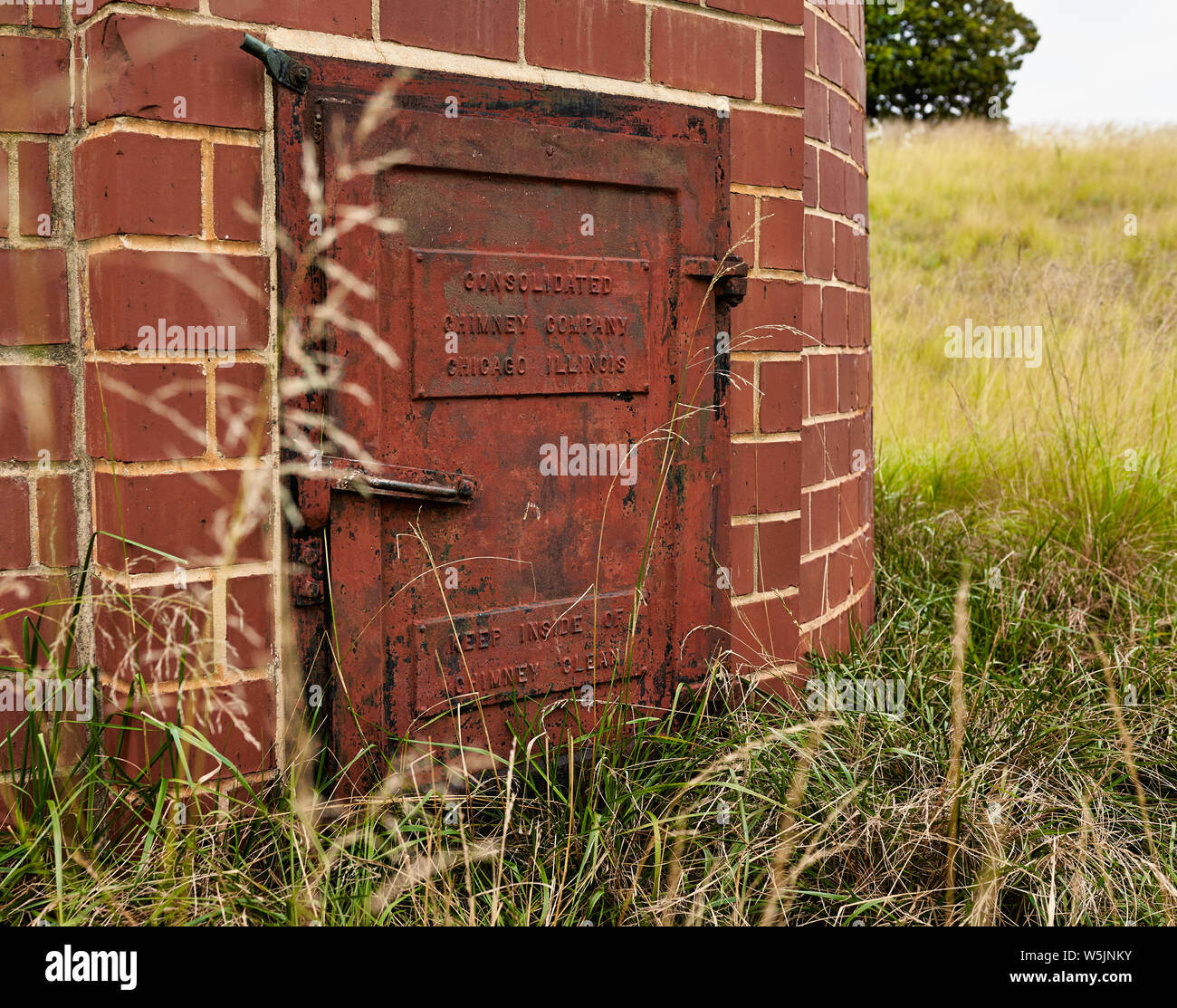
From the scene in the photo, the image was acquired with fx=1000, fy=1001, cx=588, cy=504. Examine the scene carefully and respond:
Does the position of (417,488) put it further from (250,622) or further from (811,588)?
(811,588)

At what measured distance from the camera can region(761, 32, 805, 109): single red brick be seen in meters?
2.23

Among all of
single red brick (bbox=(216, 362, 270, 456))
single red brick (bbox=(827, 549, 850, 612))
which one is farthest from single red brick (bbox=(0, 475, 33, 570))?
single red brick (bbox=(827, 549, 850, 612))

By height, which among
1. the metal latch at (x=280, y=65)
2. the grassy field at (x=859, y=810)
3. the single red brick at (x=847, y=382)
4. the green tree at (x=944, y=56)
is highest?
the green tree at (x=944, y=56)

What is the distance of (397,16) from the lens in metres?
1.72

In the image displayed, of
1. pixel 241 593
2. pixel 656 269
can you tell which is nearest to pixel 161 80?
pixel 241 593

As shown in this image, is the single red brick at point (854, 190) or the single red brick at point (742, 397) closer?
the single red brick at point (742, 397)

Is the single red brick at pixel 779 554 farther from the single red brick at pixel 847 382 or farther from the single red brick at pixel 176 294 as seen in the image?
the single red brick at pixel 176 294

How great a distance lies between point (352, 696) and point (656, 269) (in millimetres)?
1028

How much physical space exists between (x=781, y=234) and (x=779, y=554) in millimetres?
742

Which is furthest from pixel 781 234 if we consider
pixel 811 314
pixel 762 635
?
pixel 762 635

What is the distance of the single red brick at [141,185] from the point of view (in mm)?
1520

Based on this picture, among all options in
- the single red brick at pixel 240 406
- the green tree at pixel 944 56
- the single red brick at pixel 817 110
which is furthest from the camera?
the green tree at pixel 944 56

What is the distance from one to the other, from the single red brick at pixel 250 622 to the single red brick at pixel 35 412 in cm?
37

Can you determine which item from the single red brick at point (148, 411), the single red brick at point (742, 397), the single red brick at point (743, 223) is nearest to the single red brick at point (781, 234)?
the single red brick at point (743, 223)
